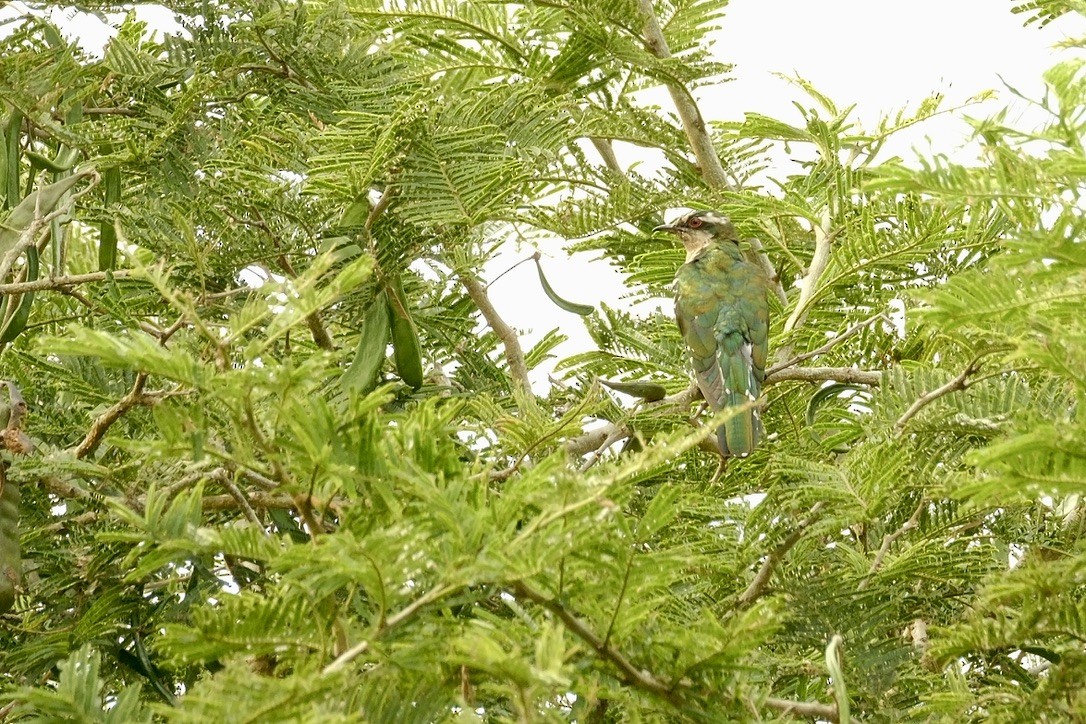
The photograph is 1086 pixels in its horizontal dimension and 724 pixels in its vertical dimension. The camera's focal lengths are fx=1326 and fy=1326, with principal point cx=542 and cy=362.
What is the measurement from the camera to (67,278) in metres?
3.05

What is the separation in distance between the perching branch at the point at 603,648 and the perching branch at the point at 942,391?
0.93 meters

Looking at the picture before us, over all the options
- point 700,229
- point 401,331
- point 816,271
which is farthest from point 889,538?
point 700,229

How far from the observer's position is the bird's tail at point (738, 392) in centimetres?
367

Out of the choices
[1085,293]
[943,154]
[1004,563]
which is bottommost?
[1004,563]

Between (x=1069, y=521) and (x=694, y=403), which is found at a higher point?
(x=694, y=403)

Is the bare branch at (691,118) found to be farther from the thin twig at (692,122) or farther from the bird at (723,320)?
the bird at (723,320)

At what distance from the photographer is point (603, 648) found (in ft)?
6.06

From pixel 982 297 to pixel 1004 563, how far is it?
1.82 m

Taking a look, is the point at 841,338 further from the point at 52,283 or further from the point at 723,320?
the point at 52,283

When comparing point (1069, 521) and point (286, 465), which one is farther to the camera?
point (1069, 521)

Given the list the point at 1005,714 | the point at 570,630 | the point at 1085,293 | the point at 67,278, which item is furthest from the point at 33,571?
the point at 1085,293

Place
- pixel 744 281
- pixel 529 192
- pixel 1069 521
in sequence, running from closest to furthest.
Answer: pixel 1069 521, pixel 529 192, pixel 744 281

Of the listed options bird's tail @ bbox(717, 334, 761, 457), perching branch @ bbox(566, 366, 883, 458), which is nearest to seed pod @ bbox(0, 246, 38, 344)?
perching branch @ bbox(566, 366, 883, 458)

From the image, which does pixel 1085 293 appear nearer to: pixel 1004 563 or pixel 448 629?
pixel 448 629
